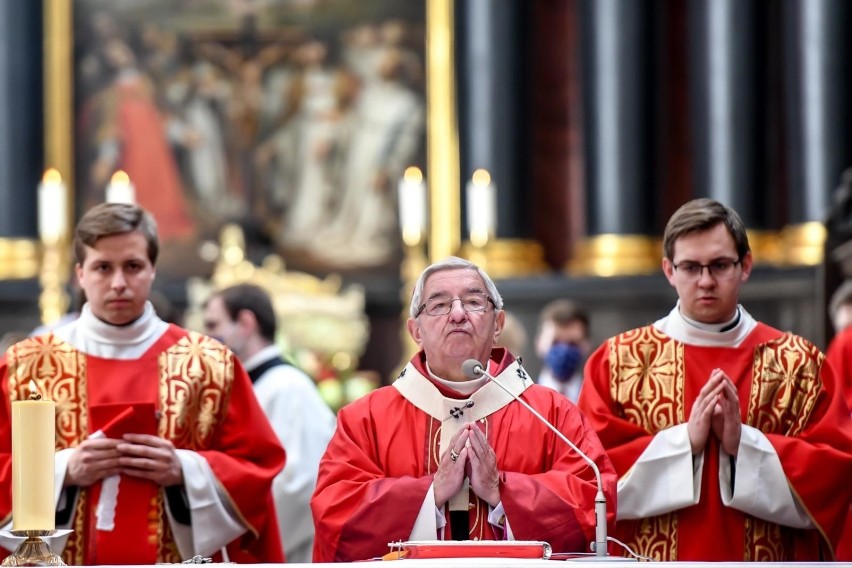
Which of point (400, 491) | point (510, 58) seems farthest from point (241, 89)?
point (400, 491)

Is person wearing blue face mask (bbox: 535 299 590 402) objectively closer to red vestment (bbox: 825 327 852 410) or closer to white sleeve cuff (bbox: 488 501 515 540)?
red vestment (bbox: 825 327 852 410)

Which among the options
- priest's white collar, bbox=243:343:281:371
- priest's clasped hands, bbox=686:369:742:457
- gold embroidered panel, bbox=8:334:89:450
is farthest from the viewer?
priest's white collar, bbox=243:343:281:371

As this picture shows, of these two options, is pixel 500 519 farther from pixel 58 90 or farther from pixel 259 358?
pixel 58 90

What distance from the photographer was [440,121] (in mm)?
14719

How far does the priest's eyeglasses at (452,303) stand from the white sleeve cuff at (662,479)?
80 cm

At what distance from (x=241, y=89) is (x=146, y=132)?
82cm

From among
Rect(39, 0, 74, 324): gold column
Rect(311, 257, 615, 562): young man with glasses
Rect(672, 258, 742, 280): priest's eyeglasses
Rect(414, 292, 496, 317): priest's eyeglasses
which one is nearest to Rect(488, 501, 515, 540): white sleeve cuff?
Rect(311, 257, 615, 562): young man with glasses

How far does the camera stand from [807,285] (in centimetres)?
1242

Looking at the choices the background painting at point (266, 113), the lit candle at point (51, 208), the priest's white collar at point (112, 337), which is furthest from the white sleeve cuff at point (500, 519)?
the background painting at point (266, 113)

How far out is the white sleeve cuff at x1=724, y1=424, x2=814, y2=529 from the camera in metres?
5.81

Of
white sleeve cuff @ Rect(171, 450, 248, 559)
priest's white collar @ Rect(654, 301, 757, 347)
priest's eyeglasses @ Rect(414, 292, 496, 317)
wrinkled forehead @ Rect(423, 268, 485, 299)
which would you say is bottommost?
white sleeve cuff @ Rect(171, 450, 248, 559)

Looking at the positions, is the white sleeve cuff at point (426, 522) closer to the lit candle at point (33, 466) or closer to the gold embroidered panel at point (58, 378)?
the lit candle at point (33, 466)

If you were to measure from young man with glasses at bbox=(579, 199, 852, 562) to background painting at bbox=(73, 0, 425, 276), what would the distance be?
875cm

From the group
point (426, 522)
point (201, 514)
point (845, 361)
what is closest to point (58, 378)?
point (201, 514)
